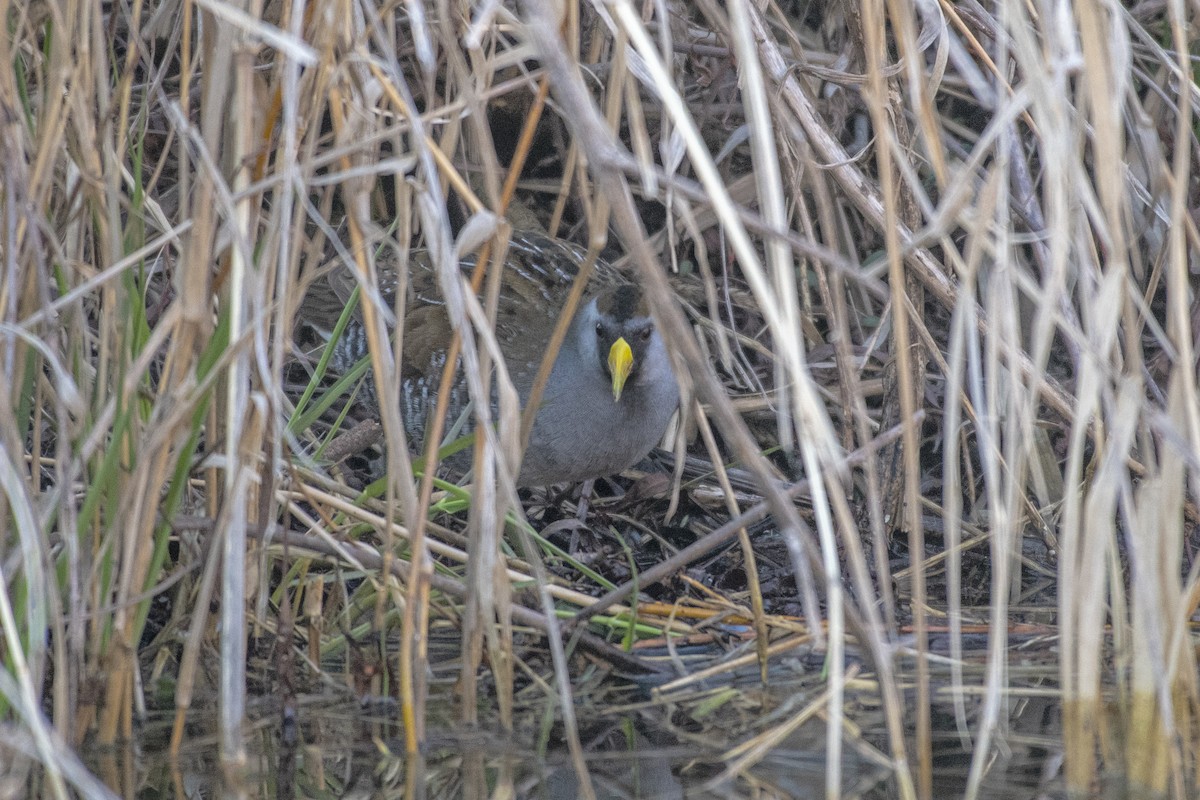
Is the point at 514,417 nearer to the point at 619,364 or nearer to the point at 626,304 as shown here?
the point at 619,364

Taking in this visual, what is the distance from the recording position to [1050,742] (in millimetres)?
2092

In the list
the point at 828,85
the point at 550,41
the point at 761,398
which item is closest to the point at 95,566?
the point at 550,41

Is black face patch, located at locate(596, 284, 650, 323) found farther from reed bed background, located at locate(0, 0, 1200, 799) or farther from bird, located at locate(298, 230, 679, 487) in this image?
reed bed background, located at locate(0, 0, 1200, 799)

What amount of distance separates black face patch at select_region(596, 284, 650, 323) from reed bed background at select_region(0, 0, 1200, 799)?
573mm

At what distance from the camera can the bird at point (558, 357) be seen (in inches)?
133

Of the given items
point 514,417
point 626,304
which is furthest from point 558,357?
point 514,417

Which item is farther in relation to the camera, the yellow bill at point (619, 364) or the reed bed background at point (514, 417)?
the yellow bill at point (619, 364)

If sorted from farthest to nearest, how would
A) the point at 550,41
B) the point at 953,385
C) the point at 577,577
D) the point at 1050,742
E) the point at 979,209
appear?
the point at 577,577 < the point at 1050,742 < the point at 953,385 < the point at 979,209 < the point at 550,41

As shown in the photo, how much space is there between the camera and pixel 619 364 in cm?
336

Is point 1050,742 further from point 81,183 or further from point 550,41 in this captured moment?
point 81,183

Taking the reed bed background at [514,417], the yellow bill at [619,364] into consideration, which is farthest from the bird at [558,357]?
the reed bed background at [514,417]

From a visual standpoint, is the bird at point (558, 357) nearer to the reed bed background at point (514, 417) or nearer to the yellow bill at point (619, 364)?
the yellow bill at point (619, 364)

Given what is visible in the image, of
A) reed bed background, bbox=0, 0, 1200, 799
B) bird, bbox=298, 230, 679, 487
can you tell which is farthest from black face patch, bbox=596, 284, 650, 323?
reed bed background, bbox=0, 0, 1200, 799

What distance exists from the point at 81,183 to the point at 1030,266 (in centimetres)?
231
